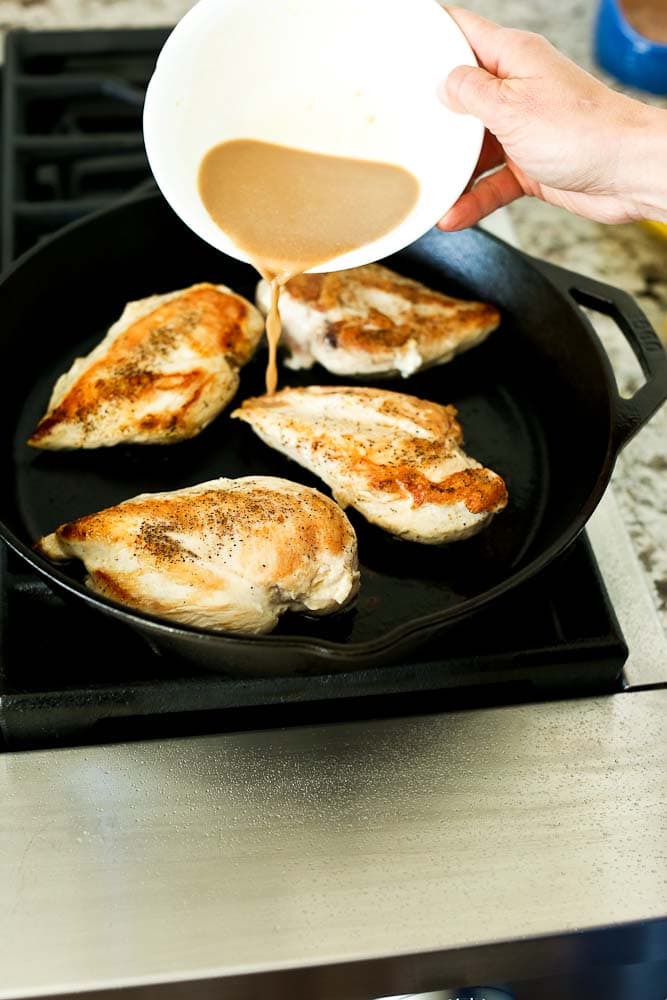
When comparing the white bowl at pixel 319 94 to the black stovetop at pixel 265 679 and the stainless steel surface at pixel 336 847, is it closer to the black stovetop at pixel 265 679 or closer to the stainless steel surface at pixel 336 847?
the black stovetop at pixel 265 679

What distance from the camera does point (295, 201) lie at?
1302mm

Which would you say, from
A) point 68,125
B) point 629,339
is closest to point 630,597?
point 629,339

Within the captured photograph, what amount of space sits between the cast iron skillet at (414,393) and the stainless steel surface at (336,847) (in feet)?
0.46

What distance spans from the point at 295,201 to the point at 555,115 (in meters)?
0.32

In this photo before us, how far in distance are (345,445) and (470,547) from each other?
0.20 m

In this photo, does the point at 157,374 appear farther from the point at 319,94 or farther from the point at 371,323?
the point at 319,94

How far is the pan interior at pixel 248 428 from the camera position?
1288mm

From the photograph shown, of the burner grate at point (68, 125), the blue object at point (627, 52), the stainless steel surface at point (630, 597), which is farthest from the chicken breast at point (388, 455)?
the blue object at point (627, 52)

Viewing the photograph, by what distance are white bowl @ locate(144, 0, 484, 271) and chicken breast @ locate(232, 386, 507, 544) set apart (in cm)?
19

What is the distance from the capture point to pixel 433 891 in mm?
1008

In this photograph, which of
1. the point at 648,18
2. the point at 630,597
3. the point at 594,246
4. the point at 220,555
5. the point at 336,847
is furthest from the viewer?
the point at 648,18

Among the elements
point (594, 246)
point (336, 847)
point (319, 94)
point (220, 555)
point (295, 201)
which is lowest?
point (336, 847)

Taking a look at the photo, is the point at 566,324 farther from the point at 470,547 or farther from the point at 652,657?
the point at 652,657

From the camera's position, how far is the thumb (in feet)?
3.94
